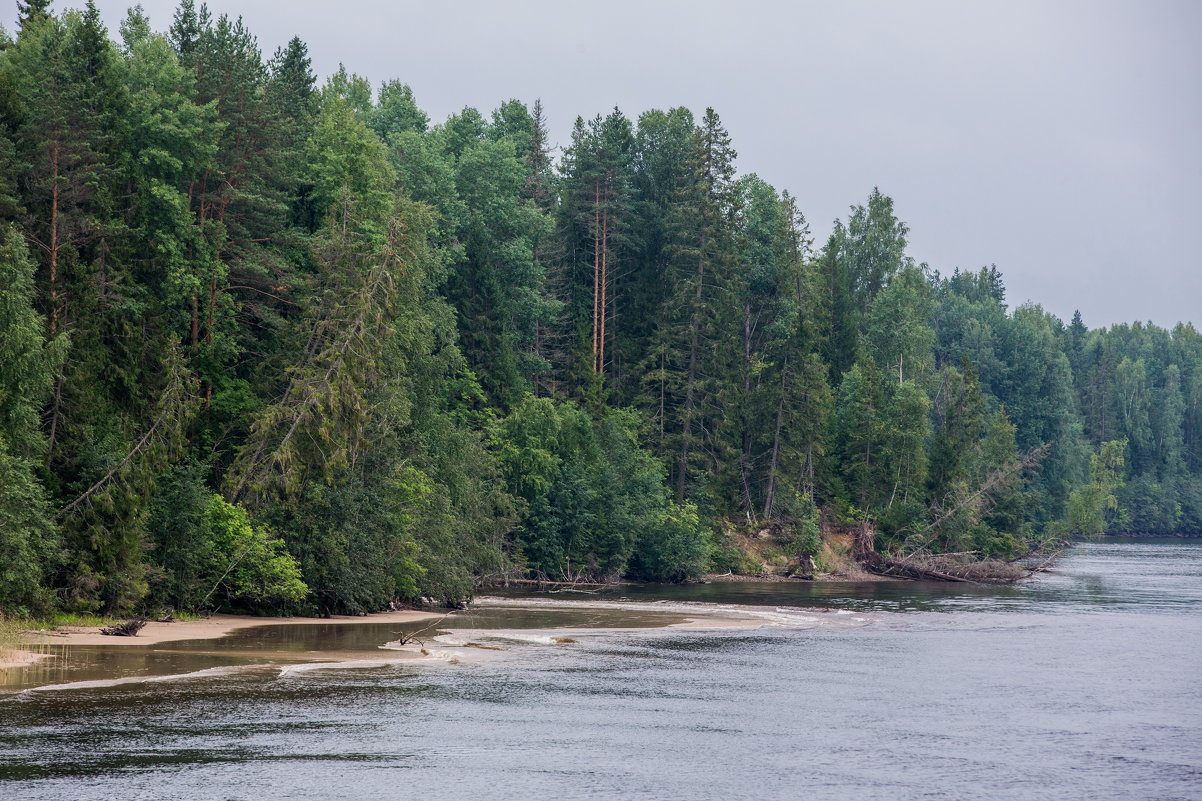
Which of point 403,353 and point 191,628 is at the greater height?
point 403,353

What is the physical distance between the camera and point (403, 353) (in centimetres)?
5881

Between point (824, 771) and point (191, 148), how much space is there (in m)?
40.9

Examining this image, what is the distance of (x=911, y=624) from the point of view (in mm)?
55000

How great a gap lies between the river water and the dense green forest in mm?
5143

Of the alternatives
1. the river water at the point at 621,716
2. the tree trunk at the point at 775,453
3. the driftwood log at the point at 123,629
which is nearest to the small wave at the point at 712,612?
the river water at the point at 621,716

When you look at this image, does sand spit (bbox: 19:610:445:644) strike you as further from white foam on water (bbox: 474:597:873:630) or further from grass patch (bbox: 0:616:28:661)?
white foam on water (bbox: 474:597:873:630)

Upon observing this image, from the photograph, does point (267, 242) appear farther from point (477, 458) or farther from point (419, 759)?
point (419, 759)

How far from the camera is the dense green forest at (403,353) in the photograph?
1732 inches

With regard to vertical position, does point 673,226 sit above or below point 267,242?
above

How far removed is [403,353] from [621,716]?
31.0 metres

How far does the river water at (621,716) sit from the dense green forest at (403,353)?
514 cm

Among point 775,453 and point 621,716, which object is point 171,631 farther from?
point 775,453

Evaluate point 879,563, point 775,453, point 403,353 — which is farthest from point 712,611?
point 775,453

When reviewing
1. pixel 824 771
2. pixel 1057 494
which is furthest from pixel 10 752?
pixel 1057 494
